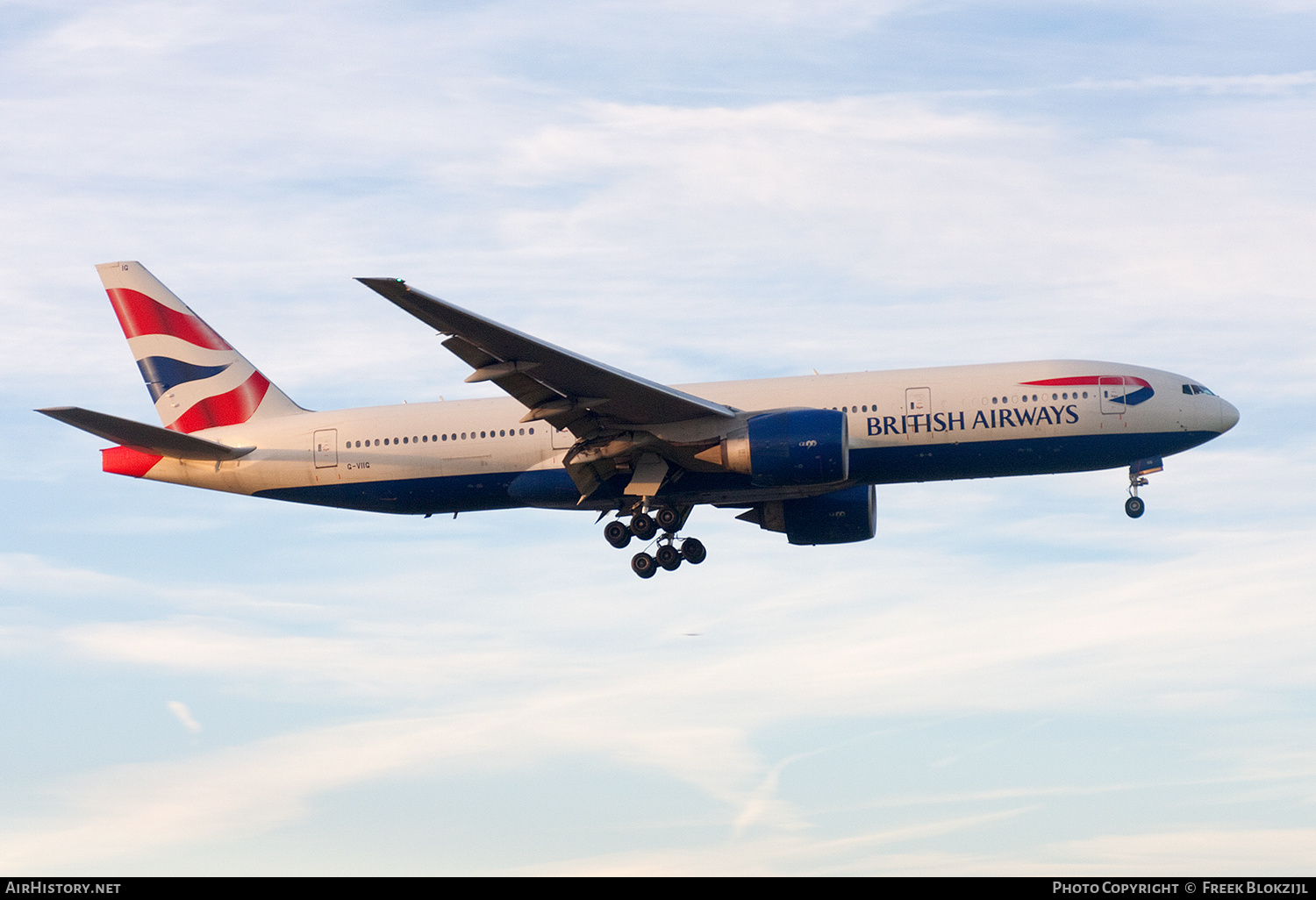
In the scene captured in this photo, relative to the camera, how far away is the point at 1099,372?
117ft

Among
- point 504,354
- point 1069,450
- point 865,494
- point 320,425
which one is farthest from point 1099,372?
point 320,425

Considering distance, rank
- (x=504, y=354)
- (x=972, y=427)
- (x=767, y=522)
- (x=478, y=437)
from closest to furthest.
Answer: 1. (x=504, y=354)
2. (x=972, y=427)
3. (x=478, y=437)
4. (x=767, y=522)

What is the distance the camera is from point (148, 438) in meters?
37.3

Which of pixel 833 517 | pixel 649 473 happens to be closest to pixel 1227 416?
pixel 833 517

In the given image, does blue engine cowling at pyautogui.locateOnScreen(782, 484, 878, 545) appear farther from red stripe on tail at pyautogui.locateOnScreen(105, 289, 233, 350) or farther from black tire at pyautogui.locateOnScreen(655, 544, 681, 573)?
red stripe on tail at pyautogui.locateOnScreen(105, 289, 233, 350)

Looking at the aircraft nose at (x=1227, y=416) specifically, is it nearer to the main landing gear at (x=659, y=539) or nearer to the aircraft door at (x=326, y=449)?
the main landing gear at (x=659, y=539)

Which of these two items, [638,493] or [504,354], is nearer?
[504,354]

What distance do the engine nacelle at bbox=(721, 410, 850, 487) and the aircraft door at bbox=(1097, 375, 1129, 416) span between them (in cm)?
682

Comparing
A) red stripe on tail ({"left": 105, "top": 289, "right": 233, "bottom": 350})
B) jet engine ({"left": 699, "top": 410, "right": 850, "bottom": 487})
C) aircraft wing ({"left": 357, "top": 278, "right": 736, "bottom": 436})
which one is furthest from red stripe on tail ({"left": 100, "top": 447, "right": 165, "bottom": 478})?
jet engine ({"left": 699, "top": 410, "right": 850, "bottom": 487})

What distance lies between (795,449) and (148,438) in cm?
→ 1733

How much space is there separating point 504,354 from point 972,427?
462 inches

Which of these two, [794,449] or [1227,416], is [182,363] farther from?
[1227,416]
